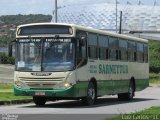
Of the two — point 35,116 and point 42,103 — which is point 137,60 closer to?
point 42,103

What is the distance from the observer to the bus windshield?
71.5 ft

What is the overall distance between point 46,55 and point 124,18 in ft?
427

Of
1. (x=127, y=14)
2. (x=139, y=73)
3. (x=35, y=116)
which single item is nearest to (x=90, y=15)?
(x=127, y=14)

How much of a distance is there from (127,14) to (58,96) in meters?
133

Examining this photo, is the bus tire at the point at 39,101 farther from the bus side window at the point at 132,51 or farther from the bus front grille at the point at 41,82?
the bus side window at the point at 132,51

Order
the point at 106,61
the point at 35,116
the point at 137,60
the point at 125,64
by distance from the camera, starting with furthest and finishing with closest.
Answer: the point at 137,60 → the point at 125,64 → the point at 106,61 → the point at 35,116

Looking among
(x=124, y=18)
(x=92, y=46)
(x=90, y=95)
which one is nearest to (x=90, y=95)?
(x=90, y=95)

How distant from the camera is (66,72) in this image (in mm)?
21750

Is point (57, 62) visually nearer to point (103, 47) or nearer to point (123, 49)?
point (103, 47)

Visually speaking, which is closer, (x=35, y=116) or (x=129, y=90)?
(x=35, y=116)

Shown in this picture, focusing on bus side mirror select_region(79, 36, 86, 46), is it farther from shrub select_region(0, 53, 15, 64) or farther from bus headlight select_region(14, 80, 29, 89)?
shrub select_region(0, 53, 15, 64)

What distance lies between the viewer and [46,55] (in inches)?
862

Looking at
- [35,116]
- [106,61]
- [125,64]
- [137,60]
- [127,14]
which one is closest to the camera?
[35,116]

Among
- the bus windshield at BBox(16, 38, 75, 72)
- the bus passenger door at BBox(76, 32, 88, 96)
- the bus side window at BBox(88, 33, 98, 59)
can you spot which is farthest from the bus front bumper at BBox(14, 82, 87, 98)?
the bus side window at BBox(88, 33, 98, 59)
